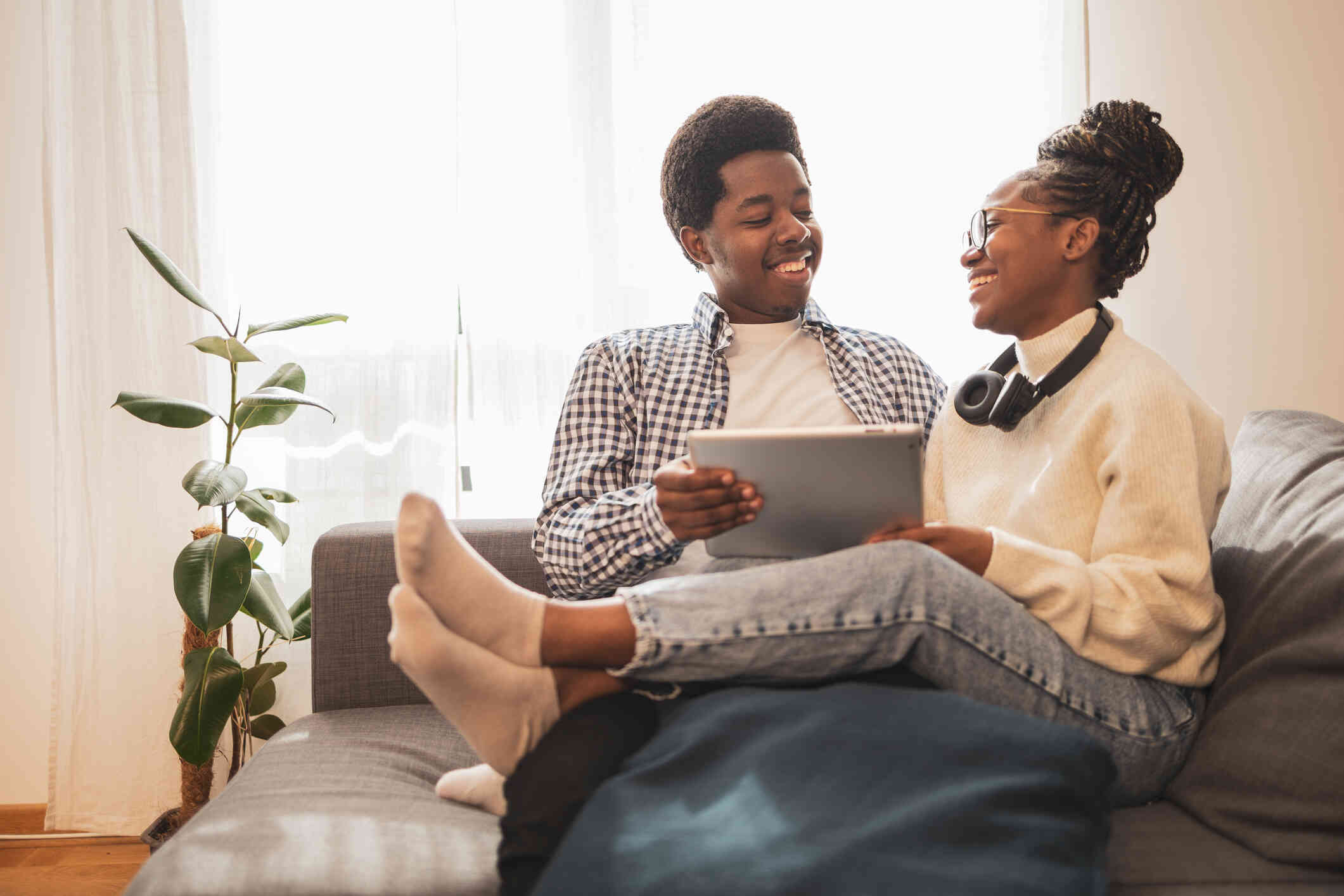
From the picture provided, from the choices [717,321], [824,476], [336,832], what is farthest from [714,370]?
[336,832]

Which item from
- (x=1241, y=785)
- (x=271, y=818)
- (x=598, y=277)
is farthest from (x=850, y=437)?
(x=598, y=277)

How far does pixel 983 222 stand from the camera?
4.64ft

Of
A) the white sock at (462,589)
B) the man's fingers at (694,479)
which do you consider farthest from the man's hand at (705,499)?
the white sock at (462,589)

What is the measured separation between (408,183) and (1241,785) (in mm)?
1962

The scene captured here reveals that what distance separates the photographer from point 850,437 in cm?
104

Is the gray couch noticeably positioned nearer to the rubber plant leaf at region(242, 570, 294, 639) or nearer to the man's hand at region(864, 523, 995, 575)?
the man's hand at region(864, 523, 995, 575)

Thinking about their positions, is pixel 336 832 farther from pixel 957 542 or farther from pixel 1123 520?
pixel 1123 520

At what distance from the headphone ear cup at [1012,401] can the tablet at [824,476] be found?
25 cm

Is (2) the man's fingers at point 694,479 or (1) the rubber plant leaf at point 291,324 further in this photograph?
(1) the rubber plant leaf at point 291,324

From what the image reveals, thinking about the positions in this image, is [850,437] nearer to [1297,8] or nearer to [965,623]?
[965,623]

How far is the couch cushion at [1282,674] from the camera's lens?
965mm

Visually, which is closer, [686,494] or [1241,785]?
[1241,785]

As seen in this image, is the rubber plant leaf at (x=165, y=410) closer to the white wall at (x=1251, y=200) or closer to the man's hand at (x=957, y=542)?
the man's hand at (x=957, y=542)

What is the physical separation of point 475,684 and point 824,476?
16.8 inches
